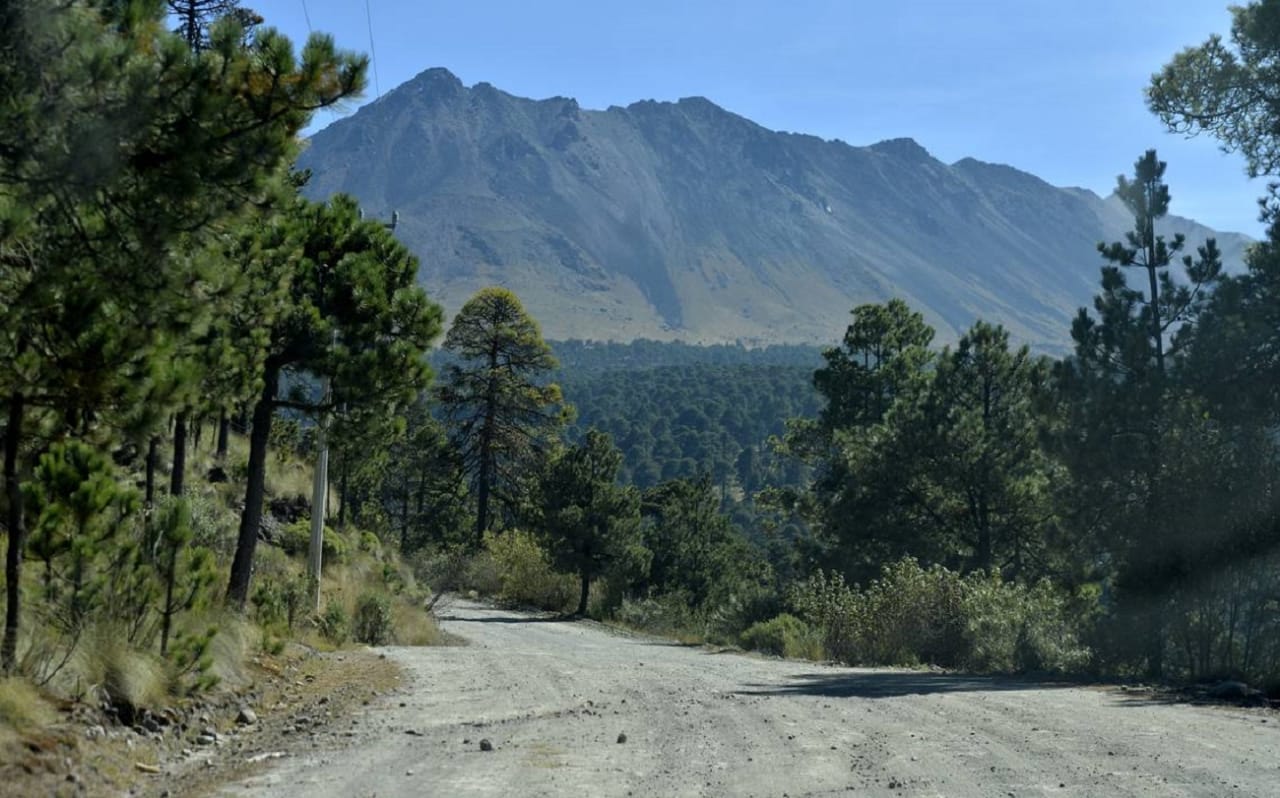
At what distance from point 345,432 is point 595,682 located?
4.70m

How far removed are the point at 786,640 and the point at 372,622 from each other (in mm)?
8432

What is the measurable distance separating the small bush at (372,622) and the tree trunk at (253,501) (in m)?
4.74

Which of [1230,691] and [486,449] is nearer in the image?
[1230,691]

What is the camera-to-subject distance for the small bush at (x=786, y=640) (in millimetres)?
21281

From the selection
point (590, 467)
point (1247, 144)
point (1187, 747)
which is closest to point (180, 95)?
point (1187, 747)

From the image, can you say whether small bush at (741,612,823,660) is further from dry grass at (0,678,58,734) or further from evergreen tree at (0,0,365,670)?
evergreen tree at (0,0,365,670)

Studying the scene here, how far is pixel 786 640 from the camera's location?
22.5 meters

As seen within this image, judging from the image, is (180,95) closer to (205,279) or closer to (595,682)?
(205,279)

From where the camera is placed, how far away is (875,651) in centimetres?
2019

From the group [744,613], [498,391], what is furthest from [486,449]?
[744,613]

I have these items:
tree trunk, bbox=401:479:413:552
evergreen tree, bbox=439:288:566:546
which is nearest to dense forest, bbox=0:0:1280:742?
evergreen tree, bbox=439:288:566:546

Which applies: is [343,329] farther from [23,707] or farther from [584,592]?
[584,592]

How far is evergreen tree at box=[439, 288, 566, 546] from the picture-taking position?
156 ft

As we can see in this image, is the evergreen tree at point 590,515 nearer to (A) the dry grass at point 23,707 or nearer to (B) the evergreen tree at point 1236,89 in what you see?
(B) the evergreen tree at point 1236,89
